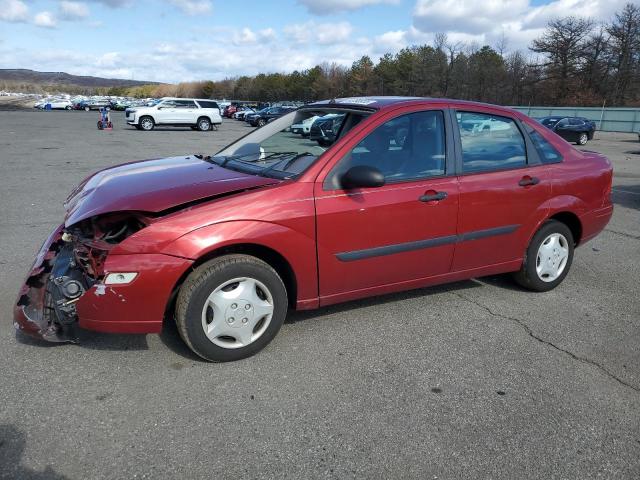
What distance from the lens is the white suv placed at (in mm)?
28288

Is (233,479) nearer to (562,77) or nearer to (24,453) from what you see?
(24,453)

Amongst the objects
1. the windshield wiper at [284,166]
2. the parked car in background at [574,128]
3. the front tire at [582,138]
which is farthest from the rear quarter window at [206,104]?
the windshield wiper at [284,166]

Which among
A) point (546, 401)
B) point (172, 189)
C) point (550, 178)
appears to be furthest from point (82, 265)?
point (550, 178)

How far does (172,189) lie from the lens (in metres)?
3.20

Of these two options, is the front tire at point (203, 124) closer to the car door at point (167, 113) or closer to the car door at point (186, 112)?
the car door at point (186, 112)

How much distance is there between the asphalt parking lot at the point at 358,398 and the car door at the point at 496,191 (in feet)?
1.68

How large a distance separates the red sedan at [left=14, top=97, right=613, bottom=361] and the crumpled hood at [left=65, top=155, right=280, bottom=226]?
16mm

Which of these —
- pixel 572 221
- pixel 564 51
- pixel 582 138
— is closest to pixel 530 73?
pixel 564 51

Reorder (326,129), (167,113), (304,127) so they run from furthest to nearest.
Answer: (167,113) → (304,127) → (326,129)

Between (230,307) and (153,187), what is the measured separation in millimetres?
946

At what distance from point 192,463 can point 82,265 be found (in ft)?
4.89

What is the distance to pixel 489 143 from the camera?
4.05m

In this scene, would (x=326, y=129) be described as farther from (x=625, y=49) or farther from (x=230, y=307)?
(x=625, y=49)

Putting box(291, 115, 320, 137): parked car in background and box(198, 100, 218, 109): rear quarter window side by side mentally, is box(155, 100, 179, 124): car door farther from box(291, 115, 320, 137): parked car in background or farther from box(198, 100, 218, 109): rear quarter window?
box(291, 115, 320, 137): parked car in background
